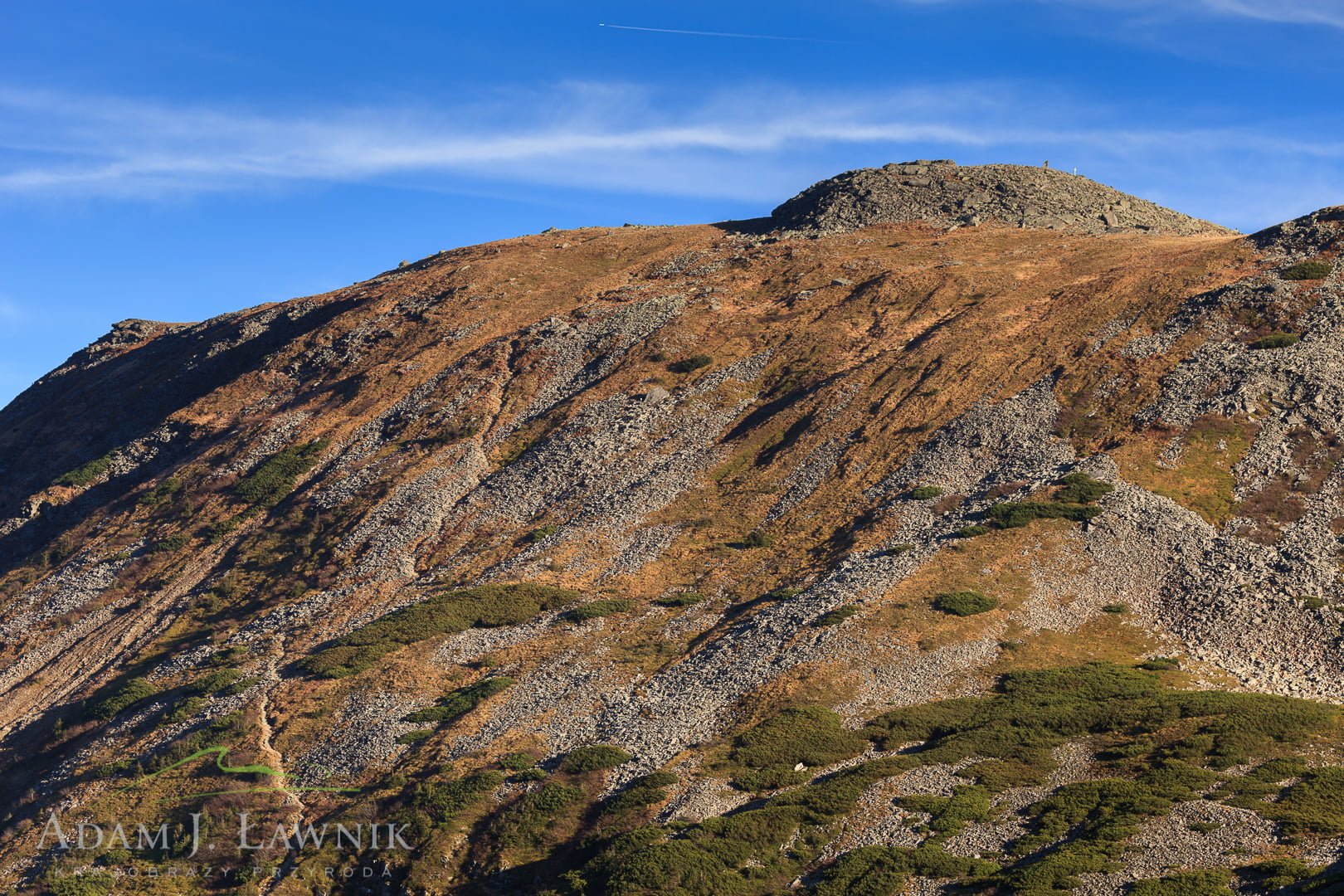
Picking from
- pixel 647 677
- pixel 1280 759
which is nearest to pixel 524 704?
pixel 647 677

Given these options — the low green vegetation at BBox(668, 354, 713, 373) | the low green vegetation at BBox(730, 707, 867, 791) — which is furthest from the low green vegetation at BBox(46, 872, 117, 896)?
the low green vegetation at BBox(668, 354, 713, 373)

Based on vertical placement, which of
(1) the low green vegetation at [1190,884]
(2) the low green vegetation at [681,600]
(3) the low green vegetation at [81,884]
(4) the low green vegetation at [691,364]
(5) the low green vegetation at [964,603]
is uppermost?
(4) the low green vegetation at [691,364]

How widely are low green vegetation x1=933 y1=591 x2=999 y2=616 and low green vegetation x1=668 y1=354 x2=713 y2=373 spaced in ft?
119

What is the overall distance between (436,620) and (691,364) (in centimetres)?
3215

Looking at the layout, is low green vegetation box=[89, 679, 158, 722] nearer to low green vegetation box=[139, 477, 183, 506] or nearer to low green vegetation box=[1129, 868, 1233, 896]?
low green vegetation box=[139, 477, 183, 506]

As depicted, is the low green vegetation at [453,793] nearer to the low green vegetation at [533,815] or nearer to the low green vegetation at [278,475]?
the low green vegetation at [533,815]

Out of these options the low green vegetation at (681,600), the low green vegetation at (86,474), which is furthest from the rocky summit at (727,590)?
the low green vegetation at (86,474)

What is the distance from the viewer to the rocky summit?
3669cm

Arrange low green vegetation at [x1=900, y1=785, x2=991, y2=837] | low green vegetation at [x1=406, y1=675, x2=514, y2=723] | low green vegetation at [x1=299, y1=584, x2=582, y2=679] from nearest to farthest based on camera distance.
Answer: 1. low green vegetation at [x1=900, y1=785, x2=991, y2=837]
2. low green vegetation at [x1=406, y1=675, x2=514, y2=723]
3. low green vegetation at [x1=299, y1=584, x2=582, y2=679]

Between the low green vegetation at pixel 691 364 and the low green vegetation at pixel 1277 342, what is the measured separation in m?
36.8

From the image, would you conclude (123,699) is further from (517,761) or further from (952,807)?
(952,807)

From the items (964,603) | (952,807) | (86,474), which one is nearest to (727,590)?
(964,603)

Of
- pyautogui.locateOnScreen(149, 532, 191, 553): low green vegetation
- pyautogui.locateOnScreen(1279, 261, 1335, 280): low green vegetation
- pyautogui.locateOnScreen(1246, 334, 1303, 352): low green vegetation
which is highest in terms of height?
pyautogui.locateOnScreen(1279, 261, 1335, 280): low green vegetation

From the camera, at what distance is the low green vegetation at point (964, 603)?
4812 centimetres
